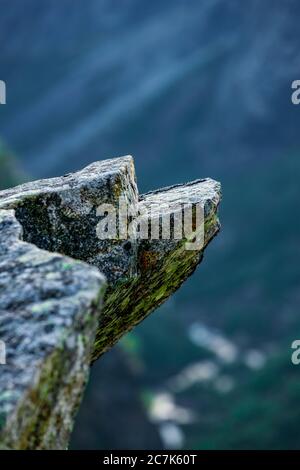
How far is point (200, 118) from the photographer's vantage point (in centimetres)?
9662

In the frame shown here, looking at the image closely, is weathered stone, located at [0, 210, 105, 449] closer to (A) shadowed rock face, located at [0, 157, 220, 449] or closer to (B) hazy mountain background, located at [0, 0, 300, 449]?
(A) shadowed rock face, located at [0, 157, 220, 449]

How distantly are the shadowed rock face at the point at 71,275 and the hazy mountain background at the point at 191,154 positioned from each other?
31.3 metres

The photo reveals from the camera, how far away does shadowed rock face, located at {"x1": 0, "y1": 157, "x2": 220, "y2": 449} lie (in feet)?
20.6

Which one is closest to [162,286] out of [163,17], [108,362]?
[108,362]

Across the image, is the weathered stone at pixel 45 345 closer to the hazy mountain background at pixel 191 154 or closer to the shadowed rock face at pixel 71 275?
the shadowed rock face at pixel 71 275

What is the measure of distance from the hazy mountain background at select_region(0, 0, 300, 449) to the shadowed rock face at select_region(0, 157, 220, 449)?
3129cm

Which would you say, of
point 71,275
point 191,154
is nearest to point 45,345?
point 71,275

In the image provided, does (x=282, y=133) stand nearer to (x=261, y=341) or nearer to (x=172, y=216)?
(x=261, y=341)

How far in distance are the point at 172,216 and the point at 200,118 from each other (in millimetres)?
Answer: 87980

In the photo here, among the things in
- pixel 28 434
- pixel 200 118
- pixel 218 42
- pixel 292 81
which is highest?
pixel 218 42

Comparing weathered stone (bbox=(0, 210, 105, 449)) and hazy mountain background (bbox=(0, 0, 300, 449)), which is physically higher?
hazy mountain background (bbox=(0, 0, 300, 449))

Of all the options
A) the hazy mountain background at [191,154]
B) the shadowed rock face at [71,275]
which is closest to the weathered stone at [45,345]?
the shadowed rock face at [71,275]

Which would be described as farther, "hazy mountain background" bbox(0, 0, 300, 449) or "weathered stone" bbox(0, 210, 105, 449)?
"hazy mountain background" bbox(0, 0, 300, 449)

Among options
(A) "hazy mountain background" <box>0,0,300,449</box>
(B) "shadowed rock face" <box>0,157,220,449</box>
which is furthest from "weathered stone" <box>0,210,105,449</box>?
(A) "hazy mountain background" <box>0,0,300,449</box>
